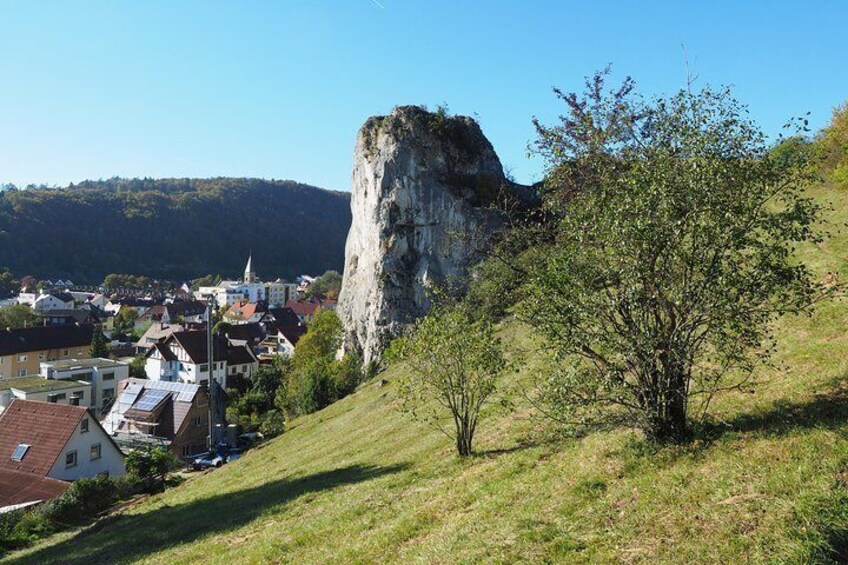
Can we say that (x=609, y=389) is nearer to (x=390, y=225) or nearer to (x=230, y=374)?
(x=390, y=225)

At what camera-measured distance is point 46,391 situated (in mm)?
47344

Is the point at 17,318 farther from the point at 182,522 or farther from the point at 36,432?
the point at 182,522

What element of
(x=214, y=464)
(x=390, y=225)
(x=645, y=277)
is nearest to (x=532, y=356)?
(x=645, y=277)

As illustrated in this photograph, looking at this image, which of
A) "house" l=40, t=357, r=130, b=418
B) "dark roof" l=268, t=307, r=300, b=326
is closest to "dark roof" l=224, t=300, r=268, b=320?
"dark roof" l=268, t=307, r=300, b=326

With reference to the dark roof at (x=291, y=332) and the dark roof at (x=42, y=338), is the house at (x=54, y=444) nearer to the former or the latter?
the dark roof at (x=42, y=338)

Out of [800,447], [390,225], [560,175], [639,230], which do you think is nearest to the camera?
[800,447]

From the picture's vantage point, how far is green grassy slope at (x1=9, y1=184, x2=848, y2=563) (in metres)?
5.91

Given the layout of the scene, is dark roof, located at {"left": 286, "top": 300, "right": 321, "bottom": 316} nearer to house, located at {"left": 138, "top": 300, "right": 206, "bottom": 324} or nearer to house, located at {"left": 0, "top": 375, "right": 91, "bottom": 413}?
house, located at {"left": 138, "top": 300, "right": 206, "bottom": 324}

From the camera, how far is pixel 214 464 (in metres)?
33.8

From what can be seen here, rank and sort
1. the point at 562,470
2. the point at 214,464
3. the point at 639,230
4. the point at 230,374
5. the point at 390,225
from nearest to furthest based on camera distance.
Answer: the point at 639,230
the point at 562,470
the point at 214,464
the point at 390,225
the point at 230,374

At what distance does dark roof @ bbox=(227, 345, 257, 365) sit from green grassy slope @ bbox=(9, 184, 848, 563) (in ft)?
165

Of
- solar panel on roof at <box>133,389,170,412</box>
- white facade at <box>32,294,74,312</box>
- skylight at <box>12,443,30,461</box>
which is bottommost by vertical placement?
skylight at <box>12,443,30,461</box>

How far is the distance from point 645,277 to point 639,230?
0.72 metres

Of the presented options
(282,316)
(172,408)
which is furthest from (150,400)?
(282,316)
